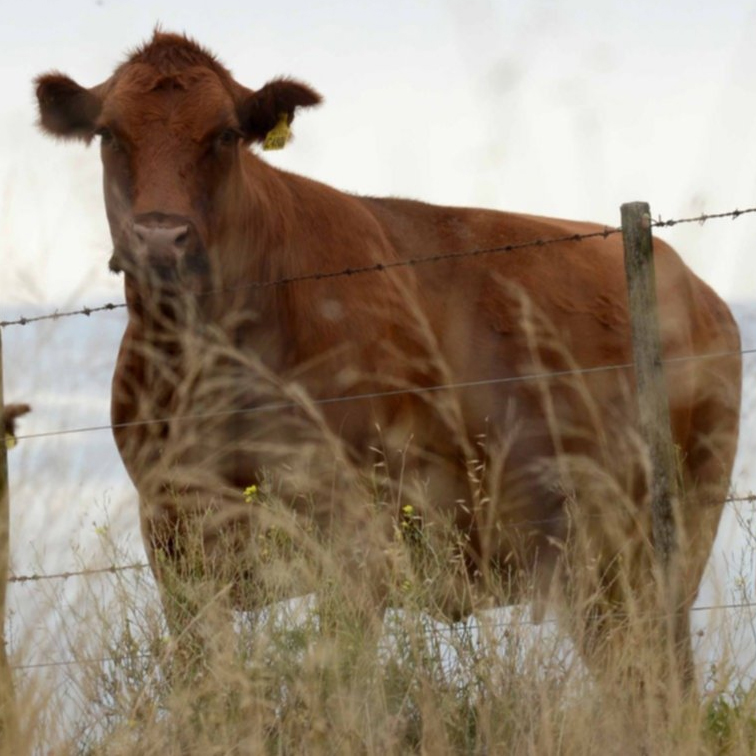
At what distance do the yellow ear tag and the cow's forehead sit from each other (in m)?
0.28

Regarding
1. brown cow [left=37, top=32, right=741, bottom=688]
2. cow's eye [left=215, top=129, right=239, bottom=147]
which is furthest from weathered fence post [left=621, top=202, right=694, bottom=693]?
cow's eye [left=215, top=129, right=239, bottom=147]

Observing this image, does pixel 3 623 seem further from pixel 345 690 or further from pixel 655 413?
pixel 655 413

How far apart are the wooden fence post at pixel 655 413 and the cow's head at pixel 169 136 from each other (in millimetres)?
2030

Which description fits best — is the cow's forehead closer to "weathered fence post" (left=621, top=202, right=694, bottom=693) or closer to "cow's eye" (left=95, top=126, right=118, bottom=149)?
"cow's eye" (left=95, top=126, right=118, bottom=149)

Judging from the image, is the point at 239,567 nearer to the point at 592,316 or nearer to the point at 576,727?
the point at 576,727

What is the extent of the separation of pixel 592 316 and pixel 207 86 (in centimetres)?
251

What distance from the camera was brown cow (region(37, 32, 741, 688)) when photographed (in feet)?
20.9

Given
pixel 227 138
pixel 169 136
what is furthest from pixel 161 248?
pixel 227 138

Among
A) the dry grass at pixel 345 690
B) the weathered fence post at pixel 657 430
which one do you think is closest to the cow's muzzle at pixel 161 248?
the dry grass at pixel 345 690

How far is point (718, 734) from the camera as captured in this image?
484 cm

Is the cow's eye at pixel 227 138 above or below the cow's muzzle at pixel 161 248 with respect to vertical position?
above

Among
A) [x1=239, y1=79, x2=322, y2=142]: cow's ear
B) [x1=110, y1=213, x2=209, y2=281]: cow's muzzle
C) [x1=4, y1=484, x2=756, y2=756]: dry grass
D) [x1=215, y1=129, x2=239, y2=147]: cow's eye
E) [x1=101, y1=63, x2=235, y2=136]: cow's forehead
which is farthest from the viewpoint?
[x1=239, y1=79, x2=322, y2=142]: cow's ear

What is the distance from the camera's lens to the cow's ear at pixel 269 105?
7.10m

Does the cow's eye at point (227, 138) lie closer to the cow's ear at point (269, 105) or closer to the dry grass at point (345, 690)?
the cow's ear at point (269, 105)
